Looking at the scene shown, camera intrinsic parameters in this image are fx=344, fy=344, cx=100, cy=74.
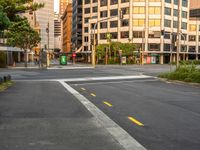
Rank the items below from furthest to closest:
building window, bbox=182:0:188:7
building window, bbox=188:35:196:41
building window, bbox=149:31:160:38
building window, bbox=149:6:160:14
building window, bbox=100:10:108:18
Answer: building window, bbox=188:35:196:41
building window, bbox=100:10:108:18
building window, bbox=182:0:188:7
building window, bbox=149:6:160:14
building window, bbox=149:31:160:38

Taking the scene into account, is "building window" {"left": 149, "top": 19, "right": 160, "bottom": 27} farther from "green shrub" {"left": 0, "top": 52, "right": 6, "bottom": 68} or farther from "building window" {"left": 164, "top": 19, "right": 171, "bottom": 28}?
"green shrub" {"left": 0, "top": 52, "right": 6, "bottom": 68}

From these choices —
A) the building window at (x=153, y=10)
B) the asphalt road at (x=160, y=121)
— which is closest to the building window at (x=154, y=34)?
the building window at (x=153, y=10)

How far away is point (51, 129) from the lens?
297 inches

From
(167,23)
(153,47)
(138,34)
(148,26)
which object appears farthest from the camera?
(167,23)

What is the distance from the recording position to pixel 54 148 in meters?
5.95

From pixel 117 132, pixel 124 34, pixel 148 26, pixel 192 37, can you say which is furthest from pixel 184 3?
pixel 117 132

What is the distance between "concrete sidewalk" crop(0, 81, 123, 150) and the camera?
20.2 ft

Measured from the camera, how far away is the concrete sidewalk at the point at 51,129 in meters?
6.17

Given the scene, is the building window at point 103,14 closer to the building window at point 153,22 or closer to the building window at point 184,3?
the building window at point 153,22

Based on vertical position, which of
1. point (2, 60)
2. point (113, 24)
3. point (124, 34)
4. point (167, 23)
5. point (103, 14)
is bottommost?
point (2, 60)

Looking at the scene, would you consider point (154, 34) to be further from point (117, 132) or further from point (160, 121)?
point (117, 132)

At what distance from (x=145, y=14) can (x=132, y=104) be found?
8802cm

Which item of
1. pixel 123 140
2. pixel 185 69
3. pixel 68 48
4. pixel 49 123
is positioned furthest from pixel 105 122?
pixel 68 48

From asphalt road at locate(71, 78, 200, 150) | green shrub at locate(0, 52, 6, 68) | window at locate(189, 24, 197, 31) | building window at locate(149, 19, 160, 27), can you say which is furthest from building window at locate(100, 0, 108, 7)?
asphalt road at locate(71, 78, 200, 150)
